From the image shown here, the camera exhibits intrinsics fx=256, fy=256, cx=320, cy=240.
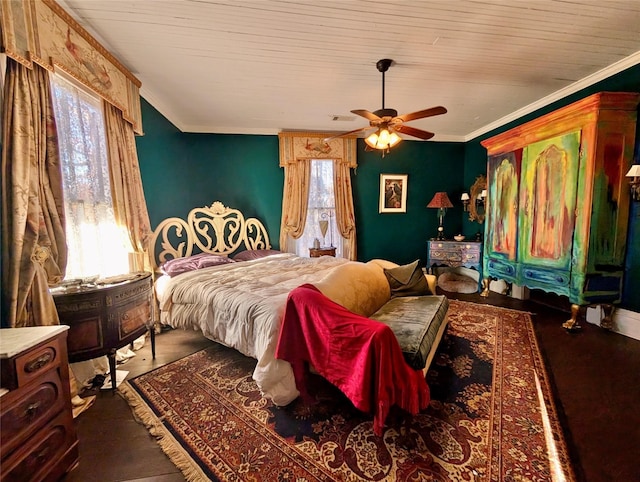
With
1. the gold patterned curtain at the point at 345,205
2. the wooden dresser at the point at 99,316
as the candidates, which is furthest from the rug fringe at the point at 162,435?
the gold patterned curtain at the point at 345,205

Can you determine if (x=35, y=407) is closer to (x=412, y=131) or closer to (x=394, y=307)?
(x=394, y=307)

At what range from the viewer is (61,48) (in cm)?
189

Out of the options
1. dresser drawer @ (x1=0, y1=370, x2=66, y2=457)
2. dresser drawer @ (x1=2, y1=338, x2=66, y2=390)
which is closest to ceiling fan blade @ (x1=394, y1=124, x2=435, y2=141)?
dresser drawer @ (x1=2, y1=338, x2=66, y2=390)

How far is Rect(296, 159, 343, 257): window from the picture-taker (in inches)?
193

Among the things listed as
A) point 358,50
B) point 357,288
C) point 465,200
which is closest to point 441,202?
point 465,200

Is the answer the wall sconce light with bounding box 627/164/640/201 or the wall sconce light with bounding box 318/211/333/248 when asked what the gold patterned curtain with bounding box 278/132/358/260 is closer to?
the wall sconce light with bounding box 318/211/333/248

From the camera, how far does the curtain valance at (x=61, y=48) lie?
157 cm

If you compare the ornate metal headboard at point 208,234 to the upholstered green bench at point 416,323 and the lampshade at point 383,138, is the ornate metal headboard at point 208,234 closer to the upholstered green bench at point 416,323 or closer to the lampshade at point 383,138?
the lampshade at point 383,138

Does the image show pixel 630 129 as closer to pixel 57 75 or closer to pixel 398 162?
pixel 398 162

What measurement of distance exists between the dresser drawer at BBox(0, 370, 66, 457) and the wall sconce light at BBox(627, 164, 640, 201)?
4746 millimetres

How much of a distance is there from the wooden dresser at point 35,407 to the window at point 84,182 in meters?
1.06

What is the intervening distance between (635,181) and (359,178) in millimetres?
3533

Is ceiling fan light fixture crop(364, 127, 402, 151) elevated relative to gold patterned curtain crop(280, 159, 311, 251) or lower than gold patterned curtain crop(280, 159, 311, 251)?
elevated

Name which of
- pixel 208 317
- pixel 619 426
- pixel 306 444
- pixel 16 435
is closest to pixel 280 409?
pixel 306 444
